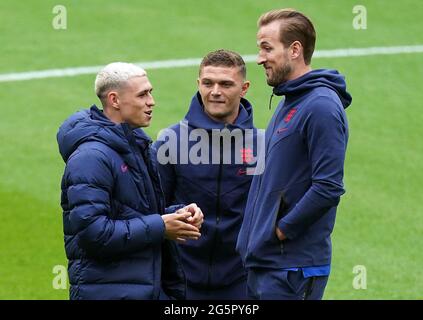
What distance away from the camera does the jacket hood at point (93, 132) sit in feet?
21.9

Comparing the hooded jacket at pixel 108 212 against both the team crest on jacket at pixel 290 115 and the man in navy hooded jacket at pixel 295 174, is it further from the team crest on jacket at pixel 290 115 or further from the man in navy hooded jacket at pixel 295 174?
the team crest on jacket at pixel 290 115

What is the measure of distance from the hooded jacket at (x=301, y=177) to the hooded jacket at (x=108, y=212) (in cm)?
62

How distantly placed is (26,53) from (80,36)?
0.89m

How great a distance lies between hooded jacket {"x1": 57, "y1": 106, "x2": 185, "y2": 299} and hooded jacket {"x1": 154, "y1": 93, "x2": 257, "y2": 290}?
2.72ft

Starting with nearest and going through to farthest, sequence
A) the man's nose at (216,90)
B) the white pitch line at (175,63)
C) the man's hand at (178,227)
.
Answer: the man's hand at (178,227) < the man's nose at (216,90) < the white pitch line at (175,63)

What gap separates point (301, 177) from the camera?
6793 mm

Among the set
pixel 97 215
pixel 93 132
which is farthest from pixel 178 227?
pixel 93 132

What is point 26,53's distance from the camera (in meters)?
15.9

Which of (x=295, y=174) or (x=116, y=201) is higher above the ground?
(x=295, y=174)

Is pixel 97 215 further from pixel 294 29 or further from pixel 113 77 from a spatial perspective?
pixel 294 29

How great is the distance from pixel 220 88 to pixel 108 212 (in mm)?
1435

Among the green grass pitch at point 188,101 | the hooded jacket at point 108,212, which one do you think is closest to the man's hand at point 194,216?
the hooded jacket at point 108,212

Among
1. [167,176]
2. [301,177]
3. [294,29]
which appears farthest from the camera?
[167,176]
